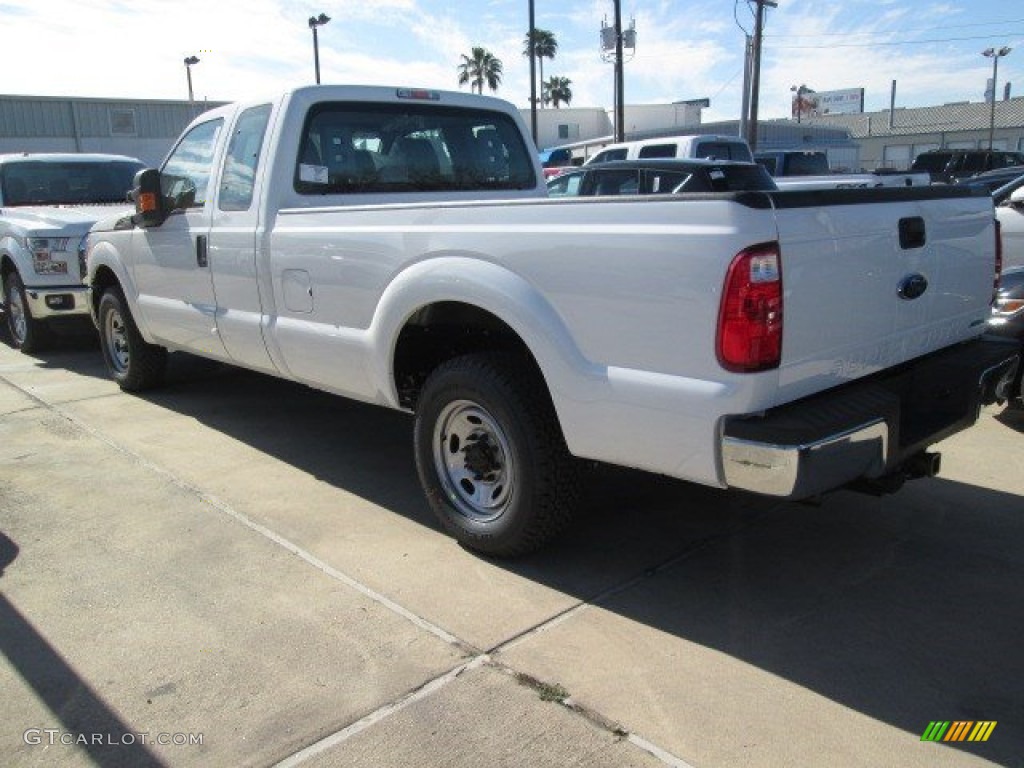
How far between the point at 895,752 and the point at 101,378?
22.2 feet

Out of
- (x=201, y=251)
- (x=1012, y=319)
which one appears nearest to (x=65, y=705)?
(x=201, y=251)

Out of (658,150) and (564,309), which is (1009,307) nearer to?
(564,309)

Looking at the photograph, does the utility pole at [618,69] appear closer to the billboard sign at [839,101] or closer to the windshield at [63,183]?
the windshield at [63,183]

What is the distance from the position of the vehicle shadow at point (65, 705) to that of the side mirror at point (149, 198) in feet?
9.23

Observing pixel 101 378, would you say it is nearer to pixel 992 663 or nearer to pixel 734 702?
pixel 734 702

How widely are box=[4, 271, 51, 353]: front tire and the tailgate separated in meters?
7.30

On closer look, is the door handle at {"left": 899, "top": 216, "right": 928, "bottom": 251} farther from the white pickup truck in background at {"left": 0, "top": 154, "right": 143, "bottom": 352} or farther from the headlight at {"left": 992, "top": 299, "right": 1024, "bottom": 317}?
the white pickup truck in background at {"left": 0, "top": 154, "right": 143, "bottom": 352}

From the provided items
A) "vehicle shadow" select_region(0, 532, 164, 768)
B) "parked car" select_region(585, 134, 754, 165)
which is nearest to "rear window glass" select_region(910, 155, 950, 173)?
"parked car" select_region(585, 134, 754, 165)

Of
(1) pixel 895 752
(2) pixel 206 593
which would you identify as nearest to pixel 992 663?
(1) pixel 895 752

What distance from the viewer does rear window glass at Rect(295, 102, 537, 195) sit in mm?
4605

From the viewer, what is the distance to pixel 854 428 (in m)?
2.74

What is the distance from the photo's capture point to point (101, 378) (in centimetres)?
734

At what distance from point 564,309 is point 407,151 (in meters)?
2.31

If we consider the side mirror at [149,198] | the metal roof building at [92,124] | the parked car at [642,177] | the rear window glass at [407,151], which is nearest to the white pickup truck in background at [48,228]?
the side mirror at [149,198]
